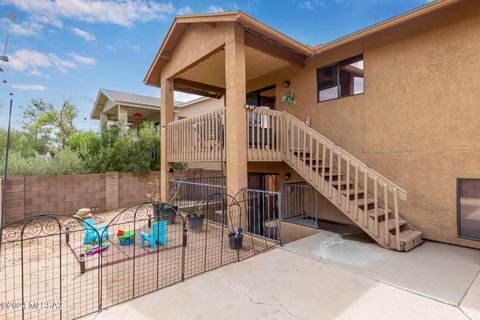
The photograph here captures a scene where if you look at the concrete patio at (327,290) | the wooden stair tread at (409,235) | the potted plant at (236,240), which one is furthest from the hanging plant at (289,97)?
the concrete patio at (327,290)

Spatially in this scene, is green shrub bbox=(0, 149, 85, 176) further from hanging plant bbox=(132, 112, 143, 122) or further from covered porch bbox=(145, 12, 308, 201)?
hanging plant bbox=(132, 112, 143, 122)

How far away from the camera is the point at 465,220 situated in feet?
16.0

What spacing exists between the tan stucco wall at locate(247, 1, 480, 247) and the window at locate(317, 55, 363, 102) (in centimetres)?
21

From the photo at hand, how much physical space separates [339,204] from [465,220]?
2383 millimetres

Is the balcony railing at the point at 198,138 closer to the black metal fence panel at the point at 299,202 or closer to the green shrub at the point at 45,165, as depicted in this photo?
the black metal fence panel at the point at 299,202

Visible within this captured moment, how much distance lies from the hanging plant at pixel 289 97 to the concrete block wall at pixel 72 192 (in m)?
6.51

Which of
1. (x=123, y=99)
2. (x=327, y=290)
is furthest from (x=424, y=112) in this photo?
(x=123, y=99)

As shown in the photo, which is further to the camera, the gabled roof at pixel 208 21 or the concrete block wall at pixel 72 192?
the concrete block wall at pixel 72 192

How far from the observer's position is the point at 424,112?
17.5 ft

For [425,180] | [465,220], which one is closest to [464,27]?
[425,180]

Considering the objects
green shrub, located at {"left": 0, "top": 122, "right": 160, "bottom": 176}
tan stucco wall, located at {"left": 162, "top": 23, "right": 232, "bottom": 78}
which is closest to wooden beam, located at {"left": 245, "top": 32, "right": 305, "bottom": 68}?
tan stucco wall, located at {"left": 162, "top": 23, "right": 232, "bottom": 78}

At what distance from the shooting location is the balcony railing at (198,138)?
21.1 feet

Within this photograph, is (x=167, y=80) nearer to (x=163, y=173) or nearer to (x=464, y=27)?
(x=163, y=173)

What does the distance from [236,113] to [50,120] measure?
17.4 meters
